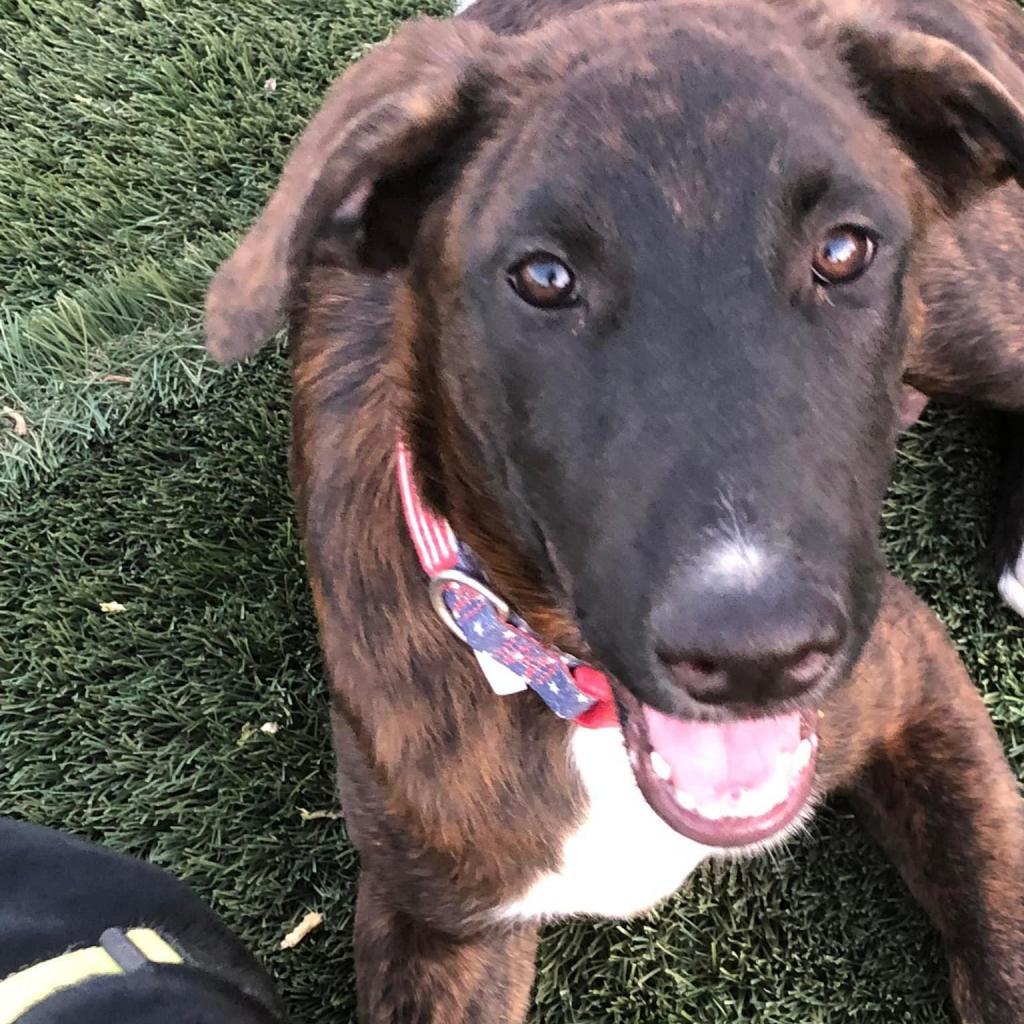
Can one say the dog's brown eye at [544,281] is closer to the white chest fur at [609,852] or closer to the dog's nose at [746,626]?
the dog's nose at [746,626]

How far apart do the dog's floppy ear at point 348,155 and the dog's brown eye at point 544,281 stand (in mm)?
218

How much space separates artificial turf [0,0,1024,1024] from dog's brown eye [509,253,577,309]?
1383 millimetres

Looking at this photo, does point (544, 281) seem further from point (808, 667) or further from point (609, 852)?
point (609, 852)

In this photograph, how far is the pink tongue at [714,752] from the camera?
1556 mm

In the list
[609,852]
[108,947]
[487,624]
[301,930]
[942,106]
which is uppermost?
[942,106]

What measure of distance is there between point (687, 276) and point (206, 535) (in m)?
1.79

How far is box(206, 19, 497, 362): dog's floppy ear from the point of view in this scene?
1313 millimetres

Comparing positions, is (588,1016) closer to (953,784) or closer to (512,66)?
(953,784)

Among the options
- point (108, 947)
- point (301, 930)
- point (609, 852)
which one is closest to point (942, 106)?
point (609, 852)

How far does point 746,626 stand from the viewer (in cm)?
120

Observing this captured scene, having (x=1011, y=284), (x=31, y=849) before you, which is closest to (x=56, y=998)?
(x=31, y=849)

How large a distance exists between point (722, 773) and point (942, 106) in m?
0.88

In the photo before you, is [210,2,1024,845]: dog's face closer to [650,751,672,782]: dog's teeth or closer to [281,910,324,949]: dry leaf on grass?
[650,751,672,782]: dog's teeth

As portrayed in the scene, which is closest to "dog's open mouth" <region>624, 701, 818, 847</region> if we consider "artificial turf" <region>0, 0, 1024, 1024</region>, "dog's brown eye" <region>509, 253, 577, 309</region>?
"dog's brown eye" <region>509, 253, 577, 309</region>
